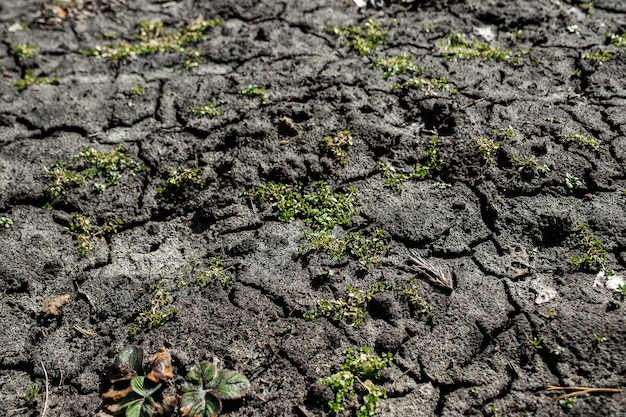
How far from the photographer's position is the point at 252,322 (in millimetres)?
2641

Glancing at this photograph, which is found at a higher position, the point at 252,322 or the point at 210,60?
the point at 210,60

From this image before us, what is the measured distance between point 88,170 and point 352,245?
166cm

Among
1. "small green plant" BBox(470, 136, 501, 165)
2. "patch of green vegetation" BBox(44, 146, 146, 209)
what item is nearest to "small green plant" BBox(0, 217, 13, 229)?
"patch of green vegetation" BBox(44, 146, 146, 209)

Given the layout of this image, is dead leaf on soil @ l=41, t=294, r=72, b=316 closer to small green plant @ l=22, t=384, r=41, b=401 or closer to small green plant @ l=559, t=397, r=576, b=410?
small green plant @ l=22, t=384, r=41, b=401

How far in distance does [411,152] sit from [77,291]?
1.95 m

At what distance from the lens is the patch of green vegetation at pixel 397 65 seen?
147 inches

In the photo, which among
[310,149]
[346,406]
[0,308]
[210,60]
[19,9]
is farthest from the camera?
Answer: [19,9]

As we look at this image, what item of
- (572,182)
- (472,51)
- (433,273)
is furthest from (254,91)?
(572,182)

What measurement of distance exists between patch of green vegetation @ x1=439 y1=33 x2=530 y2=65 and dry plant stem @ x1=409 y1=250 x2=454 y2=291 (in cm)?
167

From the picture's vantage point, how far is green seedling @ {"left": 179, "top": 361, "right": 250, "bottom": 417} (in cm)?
233

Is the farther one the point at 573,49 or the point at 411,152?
the point at 573,49

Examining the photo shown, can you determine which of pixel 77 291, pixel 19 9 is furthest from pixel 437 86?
pixel 19 9

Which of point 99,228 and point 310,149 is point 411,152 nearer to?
point 310,149

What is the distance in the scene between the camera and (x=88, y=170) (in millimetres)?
3367
